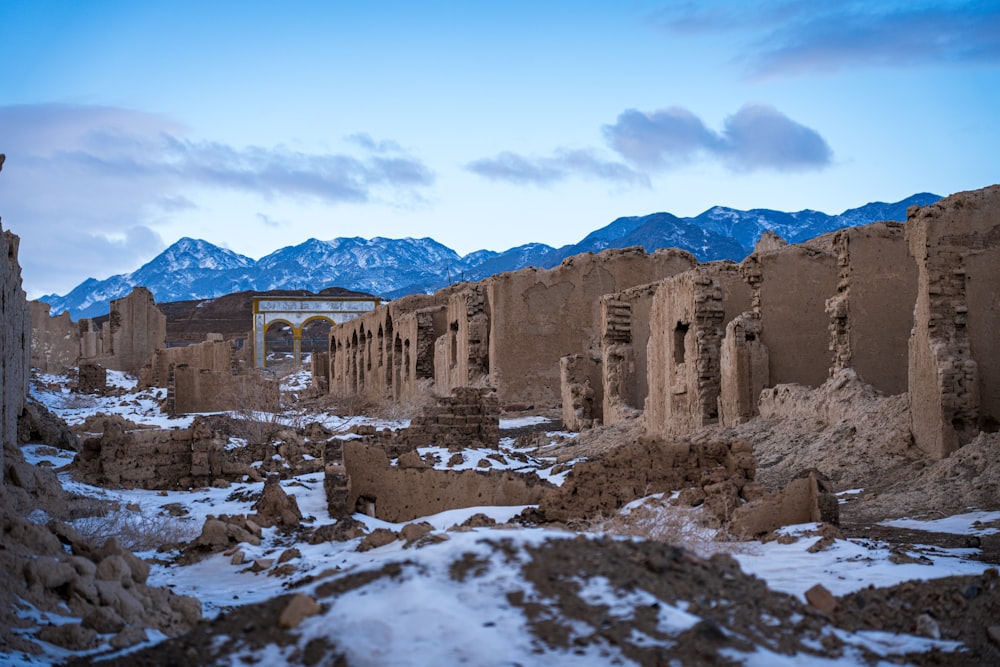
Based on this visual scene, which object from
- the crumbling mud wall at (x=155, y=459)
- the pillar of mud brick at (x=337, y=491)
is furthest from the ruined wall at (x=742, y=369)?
the crumbling mud wall at (x=155, y=459)

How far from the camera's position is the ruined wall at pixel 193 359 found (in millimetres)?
30844

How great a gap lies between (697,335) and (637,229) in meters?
60.2

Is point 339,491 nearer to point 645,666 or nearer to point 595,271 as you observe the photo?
point 645,666

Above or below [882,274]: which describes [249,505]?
below

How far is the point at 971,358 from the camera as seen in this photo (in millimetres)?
9906

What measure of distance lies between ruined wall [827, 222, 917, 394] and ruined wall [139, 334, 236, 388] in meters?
21.2

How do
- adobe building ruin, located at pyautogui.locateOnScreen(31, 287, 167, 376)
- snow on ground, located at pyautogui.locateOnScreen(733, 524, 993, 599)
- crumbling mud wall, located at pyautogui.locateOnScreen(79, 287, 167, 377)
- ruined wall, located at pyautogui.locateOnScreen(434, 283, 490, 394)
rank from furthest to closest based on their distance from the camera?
adobe building ruin, located at pyautogui.locateOnScreen(31, 287, 167, 376), crumbling mud wall, located at pyautogui.locateOnScreen(79, 287, 167, 377), ruined wall, located at pyautogui.locateOnScreen(434, 283, 490, 394), snow on ground, located at pyautogui.locateOnScreen(733, 524, 993, 599)

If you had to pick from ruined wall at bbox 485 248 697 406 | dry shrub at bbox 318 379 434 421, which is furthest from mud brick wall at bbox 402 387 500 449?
dry shrub at bbox 318 379 434 421

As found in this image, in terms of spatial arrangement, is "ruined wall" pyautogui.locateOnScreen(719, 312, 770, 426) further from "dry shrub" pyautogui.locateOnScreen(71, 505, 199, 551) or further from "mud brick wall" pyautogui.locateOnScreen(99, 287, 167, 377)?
"mud brick wall" pyautogui.locateOnScreen(99, 287, 167, 377)

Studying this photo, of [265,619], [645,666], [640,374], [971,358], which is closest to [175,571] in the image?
[265,619]

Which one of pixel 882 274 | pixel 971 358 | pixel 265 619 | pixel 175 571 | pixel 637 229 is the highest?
pixel 637 229

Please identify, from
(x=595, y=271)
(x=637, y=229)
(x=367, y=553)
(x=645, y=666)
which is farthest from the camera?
(x=637, y=229)

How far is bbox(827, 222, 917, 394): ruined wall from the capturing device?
12906 mm

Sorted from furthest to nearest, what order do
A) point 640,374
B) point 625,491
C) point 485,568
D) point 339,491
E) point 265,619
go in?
point 640,374 → point 339,491 → point 625,491 → point 485,568 → point 265,619
